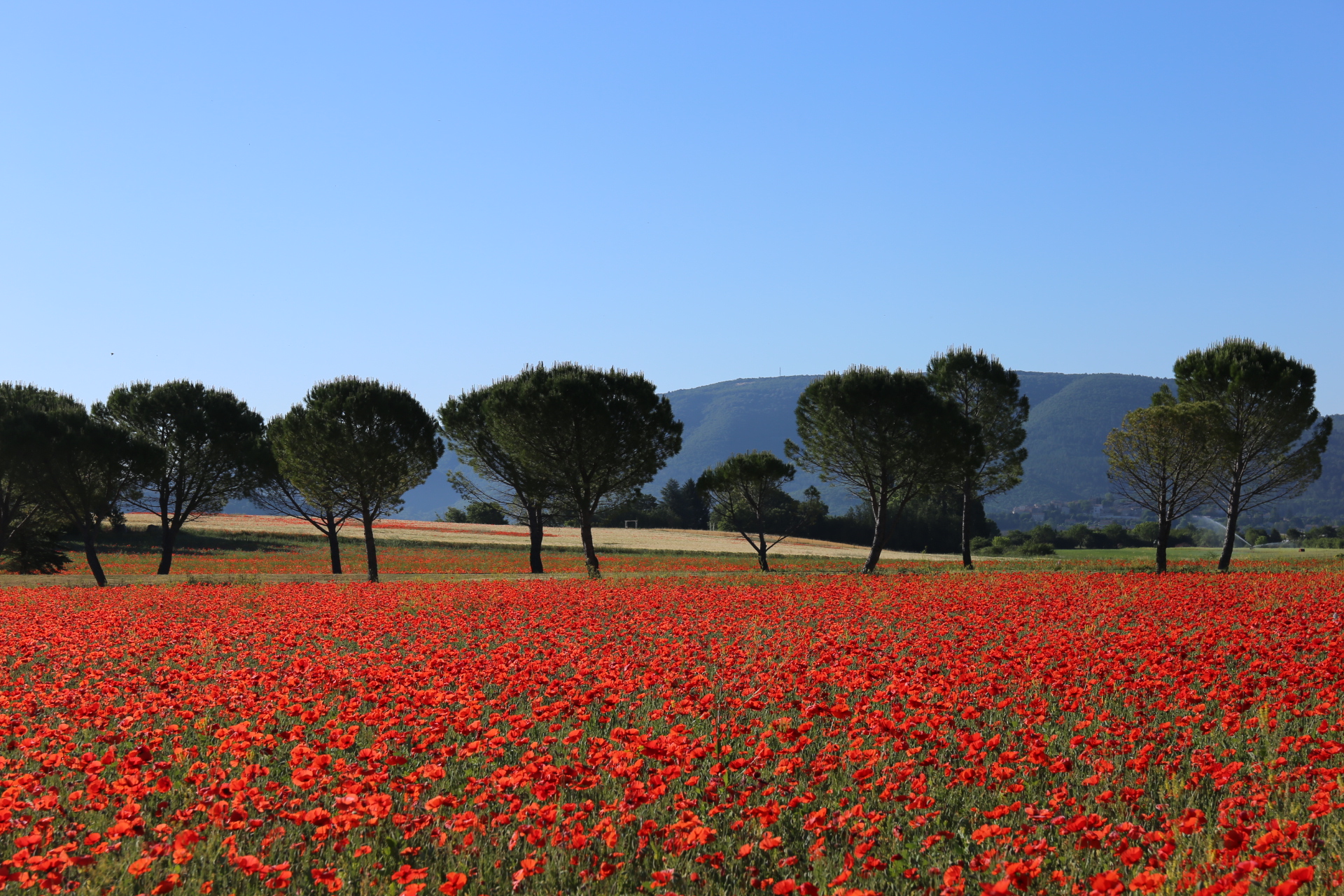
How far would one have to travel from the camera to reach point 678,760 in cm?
668

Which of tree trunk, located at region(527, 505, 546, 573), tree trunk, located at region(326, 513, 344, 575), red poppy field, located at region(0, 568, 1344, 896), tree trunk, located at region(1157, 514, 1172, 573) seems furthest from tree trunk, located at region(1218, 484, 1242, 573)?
tree trunk, located at region(326, 513, 344, 575)

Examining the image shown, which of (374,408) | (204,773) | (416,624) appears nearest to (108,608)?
(416,624)

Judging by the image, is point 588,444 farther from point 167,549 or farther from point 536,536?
point 167,549

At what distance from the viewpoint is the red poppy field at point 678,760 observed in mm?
4984

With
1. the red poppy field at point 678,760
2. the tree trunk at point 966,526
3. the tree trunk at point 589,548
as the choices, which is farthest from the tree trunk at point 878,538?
the red poppy field at point 678,760

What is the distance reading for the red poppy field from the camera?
4984mm

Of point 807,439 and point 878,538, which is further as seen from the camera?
point 807,439

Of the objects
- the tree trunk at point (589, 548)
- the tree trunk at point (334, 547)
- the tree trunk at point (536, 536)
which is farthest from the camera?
the tree trunk at point (536, 536)

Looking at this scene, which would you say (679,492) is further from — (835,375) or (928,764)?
(928,764)

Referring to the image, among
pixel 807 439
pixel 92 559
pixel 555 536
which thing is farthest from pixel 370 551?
pixel 555 536

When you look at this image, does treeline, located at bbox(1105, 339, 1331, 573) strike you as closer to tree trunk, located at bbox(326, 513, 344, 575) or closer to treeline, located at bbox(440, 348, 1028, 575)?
treeline, located at bbox(440, 348, 1028, 575)

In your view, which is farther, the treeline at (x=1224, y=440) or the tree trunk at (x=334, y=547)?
the tree trunk at (x=334, y=547)

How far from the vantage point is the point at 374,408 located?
45.4m

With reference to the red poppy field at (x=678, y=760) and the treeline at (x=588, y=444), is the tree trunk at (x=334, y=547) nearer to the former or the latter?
the treeline at (x=588, y=444)
